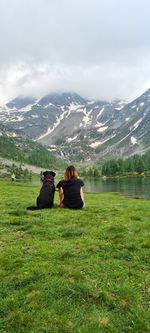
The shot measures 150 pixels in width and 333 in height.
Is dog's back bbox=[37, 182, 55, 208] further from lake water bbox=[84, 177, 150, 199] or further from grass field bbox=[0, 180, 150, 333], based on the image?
lake water bbox=[84, 177, 150, 199]

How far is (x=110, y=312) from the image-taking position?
1022cm

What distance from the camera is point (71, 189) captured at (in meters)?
25.4

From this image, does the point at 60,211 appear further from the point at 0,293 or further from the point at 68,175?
the point at 0,293

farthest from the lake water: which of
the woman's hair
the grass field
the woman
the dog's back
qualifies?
the grass field

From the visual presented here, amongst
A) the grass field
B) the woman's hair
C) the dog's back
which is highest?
the woman's hair

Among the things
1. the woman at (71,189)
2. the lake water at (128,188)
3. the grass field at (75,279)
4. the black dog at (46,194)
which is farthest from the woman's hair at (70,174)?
the lake water at (128,188)

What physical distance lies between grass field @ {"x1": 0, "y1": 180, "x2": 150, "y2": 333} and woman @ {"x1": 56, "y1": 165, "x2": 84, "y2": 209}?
5708 mm

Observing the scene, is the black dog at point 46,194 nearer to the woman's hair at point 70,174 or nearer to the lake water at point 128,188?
the woman's hair at point 70,174

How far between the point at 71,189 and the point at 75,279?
13492 mm

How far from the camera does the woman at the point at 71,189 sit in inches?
999

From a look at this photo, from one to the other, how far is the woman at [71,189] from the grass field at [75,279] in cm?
571

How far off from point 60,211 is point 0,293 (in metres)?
13.6

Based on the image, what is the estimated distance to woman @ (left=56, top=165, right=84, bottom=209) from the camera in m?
25.4

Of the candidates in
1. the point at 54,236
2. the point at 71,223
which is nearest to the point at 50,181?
the point at 71,223
